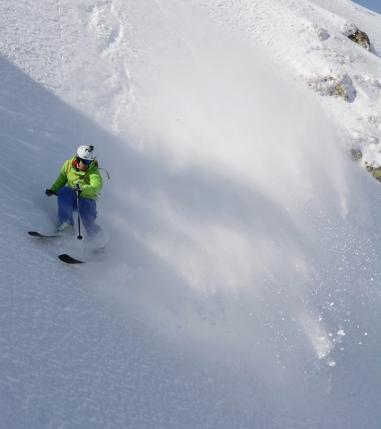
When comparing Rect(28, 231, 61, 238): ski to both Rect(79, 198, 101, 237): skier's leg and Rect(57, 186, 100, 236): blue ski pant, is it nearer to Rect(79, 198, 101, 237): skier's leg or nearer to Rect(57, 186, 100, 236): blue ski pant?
Rect(57, 186, 100, 236): blue ski pant

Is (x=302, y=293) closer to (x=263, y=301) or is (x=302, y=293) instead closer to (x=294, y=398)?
(x=263, y=301)

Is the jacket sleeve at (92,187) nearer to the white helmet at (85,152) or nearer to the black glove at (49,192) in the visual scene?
the white helmet at (85,152)

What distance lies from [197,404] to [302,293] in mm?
4770

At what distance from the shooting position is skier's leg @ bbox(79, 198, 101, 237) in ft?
27.8

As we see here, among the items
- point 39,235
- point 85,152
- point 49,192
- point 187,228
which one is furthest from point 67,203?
point 187,228

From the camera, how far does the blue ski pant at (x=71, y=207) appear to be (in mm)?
8422

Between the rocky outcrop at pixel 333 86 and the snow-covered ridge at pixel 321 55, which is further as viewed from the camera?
the rocky outcrop at pixel 333 86

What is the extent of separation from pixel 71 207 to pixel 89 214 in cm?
33

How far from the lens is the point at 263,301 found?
1038 centimetres

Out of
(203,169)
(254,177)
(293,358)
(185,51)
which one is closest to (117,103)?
(203,169)

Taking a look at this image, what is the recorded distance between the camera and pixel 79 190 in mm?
8258

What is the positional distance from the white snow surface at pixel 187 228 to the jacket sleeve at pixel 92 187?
2.93ft

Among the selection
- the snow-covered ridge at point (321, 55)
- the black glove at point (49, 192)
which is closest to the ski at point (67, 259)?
the black glove at point (49, 192)

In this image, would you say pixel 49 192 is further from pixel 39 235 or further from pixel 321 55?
pixel 321 55
